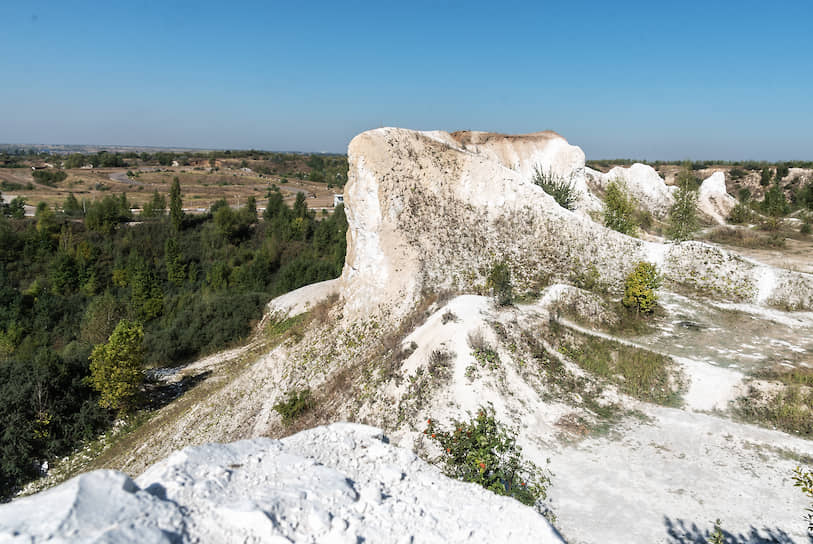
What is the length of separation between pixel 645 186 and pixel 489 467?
38574 mm

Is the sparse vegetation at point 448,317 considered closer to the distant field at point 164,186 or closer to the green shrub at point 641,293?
the green shrub at point 641,293

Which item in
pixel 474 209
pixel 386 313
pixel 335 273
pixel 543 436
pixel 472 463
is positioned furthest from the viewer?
pixel 335 273

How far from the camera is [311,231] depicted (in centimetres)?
6097

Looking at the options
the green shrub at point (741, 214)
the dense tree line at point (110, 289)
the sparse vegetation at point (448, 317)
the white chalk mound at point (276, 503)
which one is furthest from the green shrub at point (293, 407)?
the green shrub at point (741, 214)

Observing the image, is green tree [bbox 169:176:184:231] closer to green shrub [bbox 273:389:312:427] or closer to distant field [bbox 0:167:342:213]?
distant field [bbox 0:167:342:213]

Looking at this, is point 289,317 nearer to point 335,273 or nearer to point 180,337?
point 180,337

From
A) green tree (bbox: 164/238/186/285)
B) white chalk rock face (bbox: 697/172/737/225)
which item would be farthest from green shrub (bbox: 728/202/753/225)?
green tree (bbox: 164/238/186/285)

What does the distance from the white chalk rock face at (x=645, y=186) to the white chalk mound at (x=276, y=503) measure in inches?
1427

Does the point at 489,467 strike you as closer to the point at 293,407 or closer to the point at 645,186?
the point at 293,407

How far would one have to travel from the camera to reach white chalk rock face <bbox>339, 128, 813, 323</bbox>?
1888 cm

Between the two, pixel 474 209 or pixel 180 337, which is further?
pixel 180 337

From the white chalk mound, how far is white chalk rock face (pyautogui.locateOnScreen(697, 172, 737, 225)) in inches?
1605

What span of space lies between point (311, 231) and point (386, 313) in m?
44.6

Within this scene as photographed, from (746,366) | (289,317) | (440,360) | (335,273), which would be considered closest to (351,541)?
(440,360)
